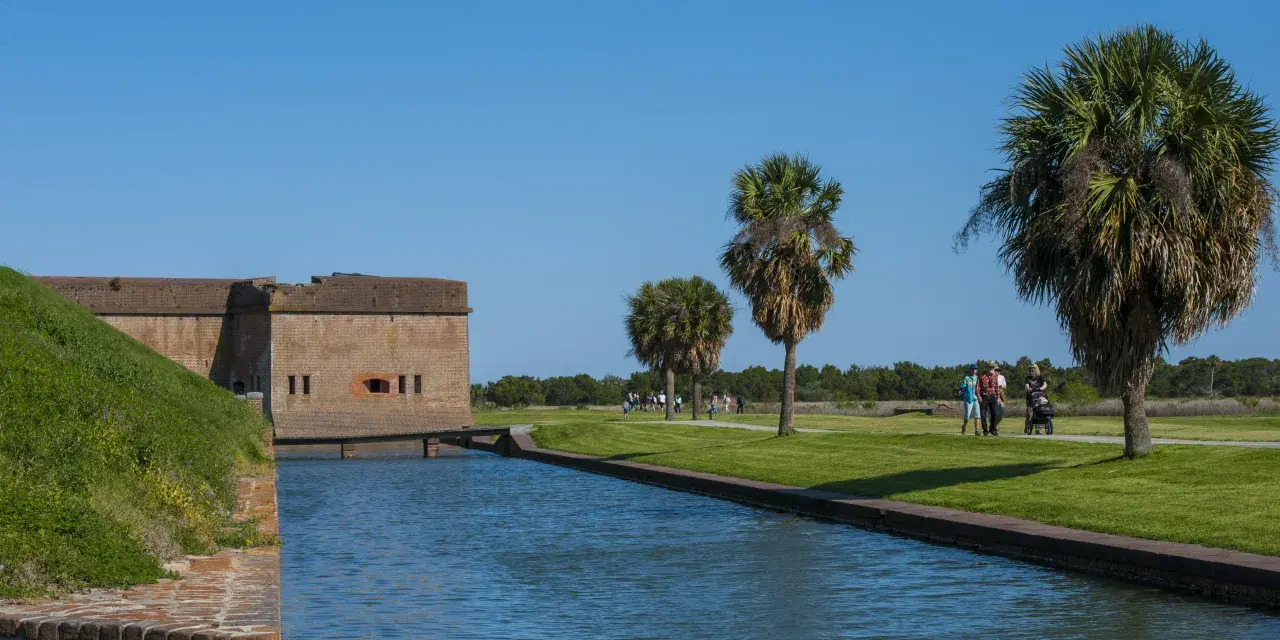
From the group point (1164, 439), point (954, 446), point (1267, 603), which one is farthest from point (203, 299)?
point (1267, 603)

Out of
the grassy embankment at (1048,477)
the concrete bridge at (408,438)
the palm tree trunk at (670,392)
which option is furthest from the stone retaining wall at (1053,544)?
the palm tree trunk at (670,392)

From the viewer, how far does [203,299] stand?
176 ft

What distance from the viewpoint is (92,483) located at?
1050 cm

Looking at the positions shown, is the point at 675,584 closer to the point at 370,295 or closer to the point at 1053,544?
the point at 1053,544

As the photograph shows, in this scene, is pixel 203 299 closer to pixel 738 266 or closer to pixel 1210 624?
pixel 738 266

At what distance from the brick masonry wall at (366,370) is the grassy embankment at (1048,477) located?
73.7ft

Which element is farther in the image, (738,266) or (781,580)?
(738,266)

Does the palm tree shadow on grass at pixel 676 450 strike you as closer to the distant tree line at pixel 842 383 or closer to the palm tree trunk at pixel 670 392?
the palm tree trunk at pixel 670 392

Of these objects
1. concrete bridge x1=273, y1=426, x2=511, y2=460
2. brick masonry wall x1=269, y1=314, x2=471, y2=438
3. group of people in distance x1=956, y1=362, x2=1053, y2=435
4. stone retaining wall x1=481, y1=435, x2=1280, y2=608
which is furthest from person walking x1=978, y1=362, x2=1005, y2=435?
brick masonry wall x1=269, y1=314, x2=471, y2=438

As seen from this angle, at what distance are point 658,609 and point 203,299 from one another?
45.5m

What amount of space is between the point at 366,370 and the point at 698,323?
13076 millimetres

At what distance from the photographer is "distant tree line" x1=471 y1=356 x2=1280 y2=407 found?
7969cm

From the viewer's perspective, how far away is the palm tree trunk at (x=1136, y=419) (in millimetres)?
17984

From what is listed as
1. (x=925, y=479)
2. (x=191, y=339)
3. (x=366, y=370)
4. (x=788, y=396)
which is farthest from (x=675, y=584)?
(x=191, y=339)
